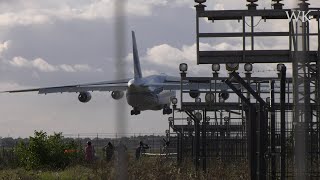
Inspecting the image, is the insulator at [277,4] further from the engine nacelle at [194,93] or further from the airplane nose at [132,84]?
the airplane nose at [132,84]

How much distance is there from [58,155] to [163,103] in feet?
110

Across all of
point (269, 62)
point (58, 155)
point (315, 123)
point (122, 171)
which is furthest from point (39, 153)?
point (122, 171)

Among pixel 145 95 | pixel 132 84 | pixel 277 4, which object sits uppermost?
pixel 132 84

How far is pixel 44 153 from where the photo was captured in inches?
1416

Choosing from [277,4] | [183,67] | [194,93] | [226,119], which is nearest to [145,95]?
[226,119]

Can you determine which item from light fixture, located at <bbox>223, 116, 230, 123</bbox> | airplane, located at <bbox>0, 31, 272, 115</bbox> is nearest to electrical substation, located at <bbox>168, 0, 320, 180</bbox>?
light fixture, located at <bbox>223, 116, 230, 123</bbox>

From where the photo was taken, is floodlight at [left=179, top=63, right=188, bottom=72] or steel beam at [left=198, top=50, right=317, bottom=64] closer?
steel beam at [left=198, top=50, right=317, bottom=64]

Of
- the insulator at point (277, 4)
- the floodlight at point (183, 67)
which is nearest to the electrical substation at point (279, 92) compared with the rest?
the insulator at point (277, 4)

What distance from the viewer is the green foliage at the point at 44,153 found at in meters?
35.5

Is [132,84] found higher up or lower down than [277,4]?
higher up

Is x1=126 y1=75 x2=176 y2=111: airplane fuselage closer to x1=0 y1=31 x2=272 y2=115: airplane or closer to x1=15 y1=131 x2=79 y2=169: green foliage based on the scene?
x1=0 y1=31 x2=272 y2=115: airplane

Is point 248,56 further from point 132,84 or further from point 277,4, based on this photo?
point 132,84

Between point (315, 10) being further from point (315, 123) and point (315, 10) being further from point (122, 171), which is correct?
point (122, 171)

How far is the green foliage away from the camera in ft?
116
